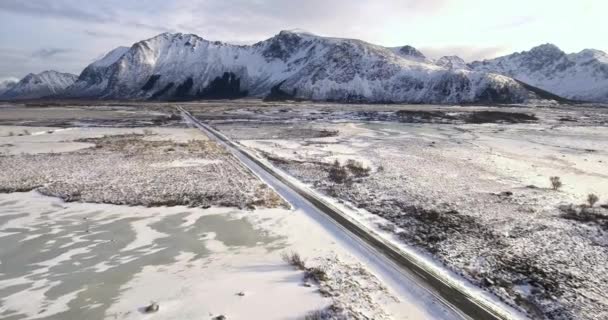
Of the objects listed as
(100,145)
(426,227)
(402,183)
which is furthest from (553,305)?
(100,145)

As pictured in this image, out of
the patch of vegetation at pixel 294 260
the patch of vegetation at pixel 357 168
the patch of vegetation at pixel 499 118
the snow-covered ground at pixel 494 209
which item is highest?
the patch of vegetation at pixel 357 168

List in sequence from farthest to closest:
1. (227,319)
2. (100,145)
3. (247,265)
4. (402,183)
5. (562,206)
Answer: (100,145)
(402,183)
(562,206)
(247,265)
(227,319)

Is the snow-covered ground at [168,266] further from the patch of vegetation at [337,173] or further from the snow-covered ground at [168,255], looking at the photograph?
the patch of vegetation at [337,173]

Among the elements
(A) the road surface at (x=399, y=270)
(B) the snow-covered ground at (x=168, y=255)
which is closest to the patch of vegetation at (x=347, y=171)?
(A) the road surface at (x=399, y=270)

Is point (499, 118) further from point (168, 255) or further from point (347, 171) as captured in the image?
point (168, 255)

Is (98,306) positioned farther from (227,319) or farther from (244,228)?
(244,228)

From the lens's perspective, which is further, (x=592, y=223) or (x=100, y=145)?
(x=100, y=145)

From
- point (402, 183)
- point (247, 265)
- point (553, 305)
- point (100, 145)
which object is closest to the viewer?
point (553, 305)

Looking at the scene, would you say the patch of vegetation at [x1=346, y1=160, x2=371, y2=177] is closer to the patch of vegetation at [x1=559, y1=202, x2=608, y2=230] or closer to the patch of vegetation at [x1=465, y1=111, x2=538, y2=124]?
the patch of vegetation at [x1=559, y1=202, x2=608, y2=230]
